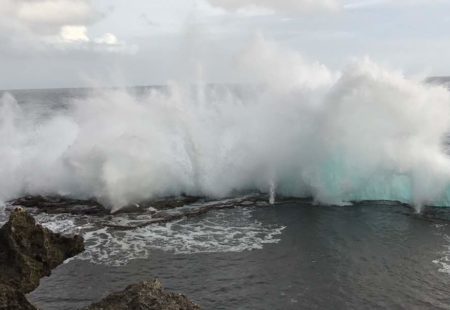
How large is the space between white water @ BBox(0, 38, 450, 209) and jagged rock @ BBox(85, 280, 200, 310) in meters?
13.0

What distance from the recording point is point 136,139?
27.6 metres

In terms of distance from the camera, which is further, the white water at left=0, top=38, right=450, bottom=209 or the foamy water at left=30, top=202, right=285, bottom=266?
the white water at left=0, top=38, right=450, bottom=209

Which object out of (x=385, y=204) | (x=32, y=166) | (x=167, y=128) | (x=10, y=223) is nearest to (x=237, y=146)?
(x=167, y=128)

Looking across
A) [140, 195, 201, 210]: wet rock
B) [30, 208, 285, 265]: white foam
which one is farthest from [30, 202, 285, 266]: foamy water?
[140, 195, 201, 210]: wet rock

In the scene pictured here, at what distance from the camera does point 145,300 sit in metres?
11.5

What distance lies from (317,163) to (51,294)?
16.9 metres

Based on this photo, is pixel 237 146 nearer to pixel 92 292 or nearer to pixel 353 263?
pixel 353 263

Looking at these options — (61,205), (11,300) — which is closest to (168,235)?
(61,205)

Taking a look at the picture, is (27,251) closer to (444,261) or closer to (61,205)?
(61,205)

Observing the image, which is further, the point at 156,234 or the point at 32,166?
the point at 32,166

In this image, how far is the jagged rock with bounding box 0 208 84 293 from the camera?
1524 centimetres

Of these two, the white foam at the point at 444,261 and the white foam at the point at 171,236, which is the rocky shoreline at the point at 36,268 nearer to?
Result: the white foam at the point at 171,236

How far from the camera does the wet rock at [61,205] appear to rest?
2400 cm

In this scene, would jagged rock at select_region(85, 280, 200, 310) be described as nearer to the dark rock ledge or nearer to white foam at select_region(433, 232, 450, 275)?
the dark rock ledge
